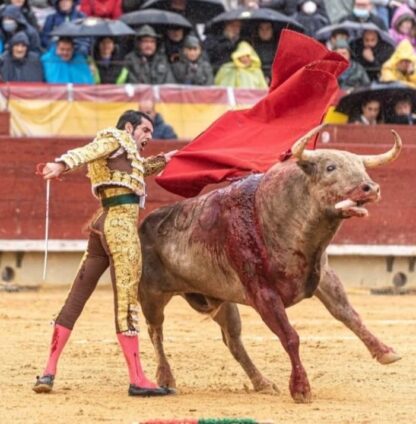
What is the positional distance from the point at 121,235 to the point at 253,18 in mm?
6953

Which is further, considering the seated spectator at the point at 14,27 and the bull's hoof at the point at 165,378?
the seated spectator at the point at 14,27

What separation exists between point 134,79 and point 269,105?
551 centimetres

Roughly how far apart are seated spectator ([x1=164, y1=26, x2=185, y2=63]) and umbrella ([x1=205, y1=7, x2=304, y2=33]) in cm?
41

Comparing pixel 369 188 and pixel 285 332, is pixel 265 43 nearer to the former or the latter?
pixel 285 332

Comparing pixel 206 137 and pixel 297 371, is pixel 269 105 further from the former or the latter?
pixel 297 371

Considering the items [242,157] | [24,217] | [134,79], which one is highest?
[242,157]

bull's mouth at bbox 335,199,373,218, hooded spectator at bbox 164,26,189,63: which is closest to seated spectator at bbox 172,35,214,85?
hooded spectator at bbox 164,26,189,63

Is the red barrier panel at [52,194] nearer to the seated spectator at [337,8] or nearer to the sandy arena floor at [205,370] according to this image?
the sandy arena floor at [205,370]

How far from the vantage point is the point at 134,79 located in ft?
44.5

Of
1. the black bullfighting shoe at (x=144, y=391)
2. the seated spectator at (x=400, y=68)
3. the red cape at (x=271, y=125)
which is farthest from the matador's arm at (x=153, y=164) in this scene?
the seated spectator at (x=400, y=68)

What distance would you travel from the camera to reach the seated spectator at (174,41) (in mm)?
13875

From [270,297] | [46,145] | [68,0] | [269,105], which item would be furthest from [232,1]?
[270,297]

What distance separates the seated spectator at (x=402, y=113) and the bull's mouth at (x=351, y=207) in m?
6.95

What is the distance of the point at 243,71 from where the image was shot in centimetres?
1379
